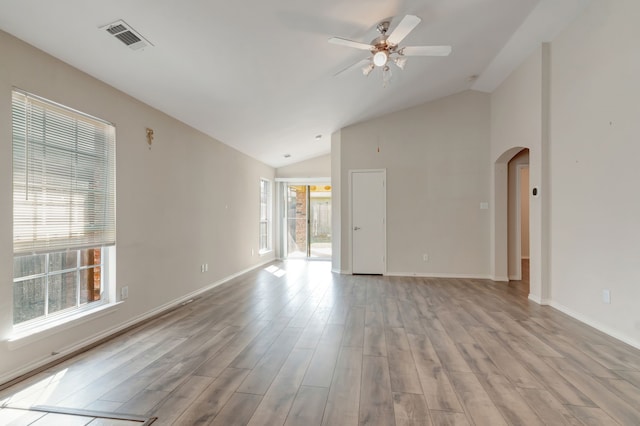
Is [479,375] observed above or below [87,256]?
below

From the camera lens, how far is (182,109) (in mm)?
3734

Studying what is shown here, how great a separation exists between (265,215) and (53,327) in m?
5.48

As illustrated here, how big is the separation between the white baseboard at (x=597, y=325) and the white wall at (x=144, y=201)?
4818 mm

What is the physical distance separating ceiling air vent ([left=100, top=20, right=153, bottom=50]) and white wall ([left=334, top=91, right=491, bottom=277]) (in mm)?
4121

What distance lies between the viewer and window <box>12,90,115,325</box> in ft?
7.42

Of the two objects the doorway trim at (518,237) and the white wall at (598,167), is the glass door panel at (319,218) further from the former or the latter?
the white wall at (598,167)

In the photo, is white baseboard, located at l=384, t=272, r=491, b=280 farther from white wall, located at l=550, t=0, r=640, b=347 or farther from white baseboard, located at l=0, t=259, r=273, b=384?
white baseboard, located at l=0, t=259, r=273, b=384

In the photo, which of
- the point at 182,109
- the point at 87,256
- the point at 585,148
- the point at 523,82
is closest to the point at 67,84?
the point at 182,109

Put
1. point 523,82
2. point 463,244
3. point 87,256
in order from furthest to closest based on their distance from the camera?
point 463,244 < point 523,82 < point 87,256

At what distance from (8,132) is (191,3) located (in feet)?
5.18

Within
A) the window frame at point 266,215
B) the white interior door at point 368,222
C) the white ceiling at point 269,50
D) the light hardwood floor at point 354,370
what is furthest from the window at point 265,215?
the light hardwood floor at point 354,370

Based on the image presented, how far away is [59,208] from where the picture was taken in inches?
99.3

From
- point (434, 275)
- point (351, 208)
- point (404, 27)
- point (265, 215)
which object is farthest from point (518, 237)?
point (265, 215)

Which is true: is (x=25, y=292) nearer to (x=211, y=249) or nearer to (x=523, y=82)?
(x=211, y=249)
